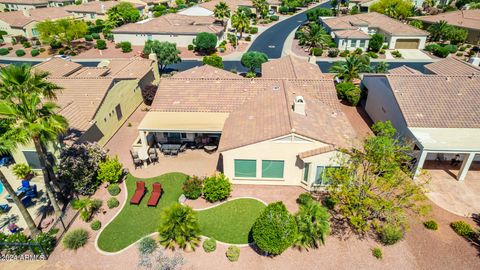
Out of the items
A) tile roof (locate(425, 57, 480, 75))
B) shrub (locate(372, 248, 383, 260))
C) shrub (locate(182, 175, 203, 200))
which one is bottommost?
shrub (locate(372, 248, 383, 260))

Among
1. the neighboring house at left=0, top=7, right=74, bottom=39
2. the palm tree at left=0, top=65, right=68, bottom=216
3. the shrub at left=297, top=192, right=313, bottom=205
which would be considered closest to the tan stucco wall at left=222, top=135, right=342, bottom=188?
the shrub at left=297, top=192, right=313, bottom=205

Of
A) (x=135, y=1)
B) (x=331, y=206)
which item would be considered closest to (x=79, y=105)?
(x=331, y=206)

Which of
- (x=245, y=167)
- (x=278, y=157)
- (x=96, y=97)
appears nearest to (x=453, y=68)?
(x=278, y=157)

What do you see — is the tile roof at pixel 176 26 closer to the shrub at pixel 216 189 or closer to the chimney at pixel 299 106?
the chimney at pixel 299 106

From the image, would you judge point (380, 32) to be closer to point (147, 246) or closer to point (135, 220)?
point (135, 220)

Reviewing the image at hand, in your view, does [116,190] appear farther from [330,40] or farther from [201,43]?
[330,40]

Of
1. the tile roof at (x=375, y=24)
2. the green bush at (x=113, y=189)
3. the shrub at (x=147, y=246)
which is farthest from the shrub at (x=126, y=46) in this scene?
the shrub at (x=147, y=246)

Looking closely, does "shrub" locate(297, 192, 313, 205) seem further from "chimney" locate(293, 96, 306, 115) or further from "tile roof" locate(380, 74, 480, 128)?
"tile roof" locate(380, 74, 480, 128)
